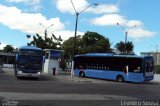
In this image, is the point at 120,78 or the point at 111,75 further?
the point at 111,75

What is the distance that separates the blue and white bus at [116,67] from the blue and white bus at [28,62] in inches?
385

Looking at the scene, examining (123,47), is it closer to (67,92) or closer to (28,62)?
(28,62)

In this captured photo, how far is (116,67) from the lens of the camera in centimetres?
4741

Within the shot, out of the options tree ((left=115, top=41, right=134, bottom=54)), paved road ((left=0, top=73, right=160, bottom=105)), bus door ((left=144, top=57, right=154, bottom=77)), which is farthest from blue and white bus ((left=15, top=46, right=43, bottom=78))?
tree ((left=115, top=41, right=134, bottom=54))

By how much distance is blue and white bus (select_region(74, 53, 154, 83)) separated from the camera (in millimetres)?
45044

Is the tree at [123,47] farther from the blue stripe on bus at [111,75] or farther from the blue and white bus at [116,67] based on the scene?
the blue stripe on bus at [111,75]

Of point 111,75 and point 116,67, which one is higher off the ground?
point 116,67

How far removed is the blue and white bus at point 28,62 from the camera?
135 ft

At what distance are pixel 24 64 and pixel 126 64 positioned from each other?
11570 mm

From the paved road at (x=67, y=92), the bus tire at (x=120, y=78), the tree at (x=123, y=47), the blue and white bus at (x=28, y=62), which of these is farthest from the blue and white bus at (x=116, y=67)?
the tree at (x=123, y=47)

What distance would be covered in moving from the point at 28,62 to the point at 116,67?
36.1ft

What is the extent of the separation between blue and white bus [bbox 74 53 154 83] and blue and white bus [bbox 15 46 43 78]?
977 cm

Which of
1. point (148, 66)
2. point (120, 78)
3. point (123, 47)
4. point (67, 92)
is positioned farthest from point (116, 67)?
point (123, 47)

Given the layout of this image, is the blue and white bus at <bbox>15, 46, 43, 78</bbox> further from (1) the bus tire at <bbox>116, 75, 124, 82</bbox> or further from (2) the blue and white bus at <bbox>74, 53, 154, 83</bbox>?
(1) the bus tire at <bbox>116, 75, 124, 82</bbox>
